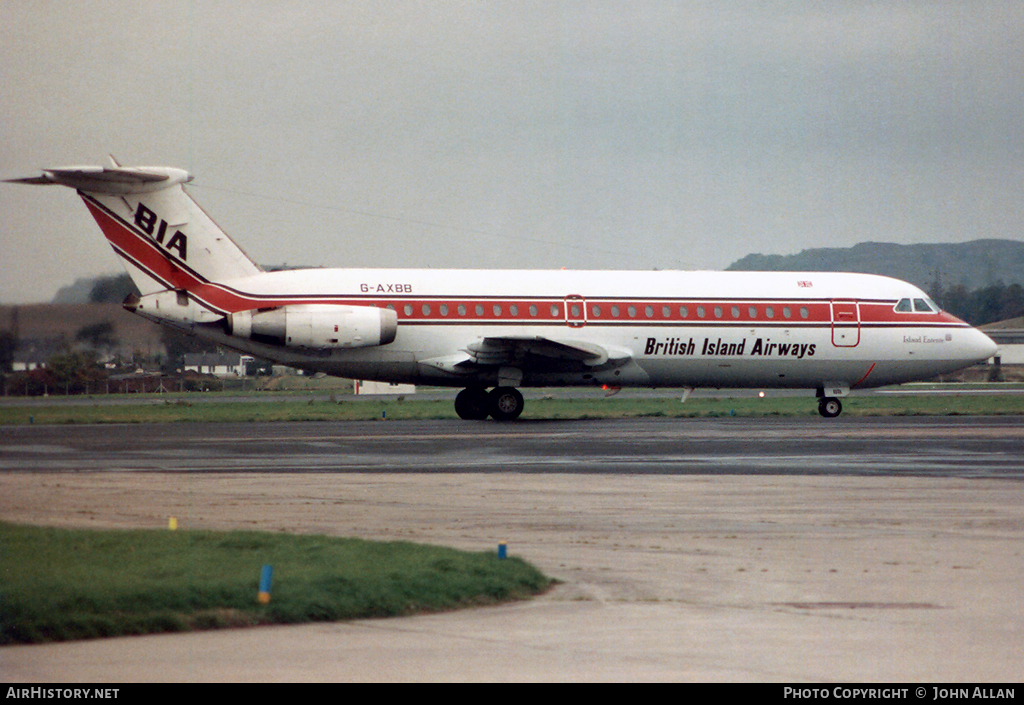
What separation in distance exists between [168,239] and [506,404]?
1075 cm

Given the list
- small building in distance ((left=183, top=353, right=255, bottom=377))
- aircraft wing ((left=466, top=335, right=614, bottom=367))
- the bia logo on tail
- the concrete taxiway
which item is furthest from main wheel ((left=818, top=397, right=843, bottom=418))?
the bia logo on tail

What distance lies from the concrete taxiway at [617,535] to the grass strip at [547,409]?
7.53m

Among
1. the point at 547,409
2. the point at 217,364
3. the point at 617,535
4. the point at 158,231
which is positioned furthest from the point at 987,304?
the point at 617,535

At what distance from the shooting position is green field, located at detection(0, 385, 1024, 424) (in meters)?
34.0

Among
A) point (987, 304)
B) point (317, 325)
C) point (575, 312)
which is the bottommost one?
point (317, 325)

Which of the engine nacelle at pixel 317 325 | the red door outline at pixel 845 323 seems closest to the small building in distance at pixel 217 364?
the engine nacelle at pixel 317 325

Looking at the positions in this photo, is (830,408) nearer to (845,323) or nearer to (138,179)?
(845,323)

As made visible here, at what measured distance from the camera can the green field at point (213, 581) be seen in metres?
8.19

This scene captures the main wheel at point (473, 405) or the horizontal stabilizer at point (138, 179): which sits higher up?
the horizontal stabilizer at point (138, 179)

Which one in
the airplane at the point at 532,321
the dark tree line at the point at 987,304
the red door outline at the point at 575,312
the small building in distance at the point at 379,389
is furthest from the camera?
the dark tree line at the point at 987,304

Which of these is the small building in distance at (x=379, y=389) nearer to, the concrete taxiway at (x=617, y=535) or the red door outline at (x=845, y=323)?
the red door outline at (x=845, y=323)

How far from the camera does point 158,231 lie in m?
29.4

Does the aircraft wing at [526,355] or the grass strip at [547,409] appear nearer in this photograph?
the aircraft wing at [526,355]

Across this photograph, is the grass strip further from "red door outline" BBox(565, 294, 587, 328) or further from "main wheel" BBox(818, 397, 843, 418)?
"red door outline" BBox(565, 294, 587, 328)
